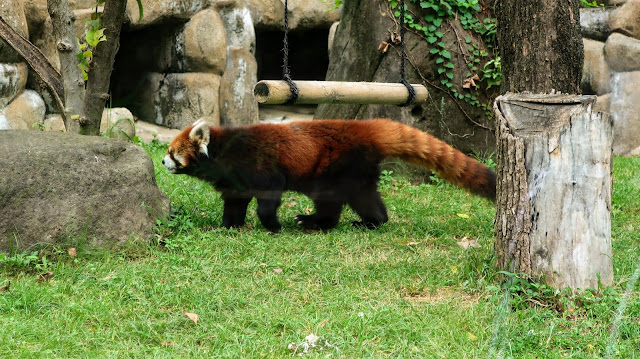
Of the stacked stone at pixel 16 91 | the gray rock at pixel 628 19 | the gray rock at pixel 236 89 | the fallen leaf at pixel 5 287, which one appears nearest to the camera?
the fallen leaf at pixel 5 287

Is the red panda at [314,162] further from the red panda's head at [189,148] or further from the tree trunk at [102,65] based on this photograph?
the tree trunk at [102,65]

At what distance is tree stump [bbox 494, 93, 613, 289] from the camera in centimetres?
329

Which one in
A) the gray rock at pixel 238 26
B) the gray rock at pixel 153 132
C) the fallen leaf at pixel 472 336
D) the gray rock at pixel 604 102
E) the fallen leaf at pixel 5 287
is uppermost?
the gray rock at pixel 238 26

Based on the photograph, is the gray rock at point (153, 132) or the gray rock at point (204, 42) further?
the gray rock at point (204, 42)

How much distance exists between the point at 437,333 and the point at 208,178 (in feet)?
8.54

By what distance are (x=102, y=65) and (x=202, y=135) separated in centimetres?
94

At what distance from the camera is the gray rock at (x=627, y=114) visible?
842 centimetres

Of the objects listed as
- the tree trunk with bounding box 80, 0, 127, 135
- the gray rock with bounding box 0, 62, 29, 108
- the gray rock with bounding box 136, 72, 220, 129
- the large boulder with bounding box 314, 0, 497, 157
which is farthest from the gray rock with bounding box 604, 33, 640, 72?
the gray rock with bounding box 0, 62, 29, 108

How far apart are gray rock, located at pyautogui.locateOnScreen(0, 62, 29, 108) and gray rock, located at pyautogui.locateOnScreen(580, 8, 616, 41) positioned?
284 inches

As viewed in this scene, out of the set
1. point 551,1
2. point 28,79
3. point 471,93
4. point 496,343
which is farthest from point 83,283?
point 28,79

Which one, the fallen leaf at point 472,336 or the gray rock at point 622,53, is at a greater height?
the gray rock at point 622,53

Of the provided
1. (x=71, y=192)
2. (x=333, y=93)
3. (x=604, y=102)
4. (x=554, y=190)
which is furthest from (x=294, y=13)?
(x=554, y=190)

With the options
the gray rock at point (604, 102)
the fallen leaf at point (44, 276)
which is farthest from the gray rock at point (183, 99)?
the fallen leaf at point (44, 276)

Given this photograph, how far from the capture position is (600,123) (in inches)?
130
